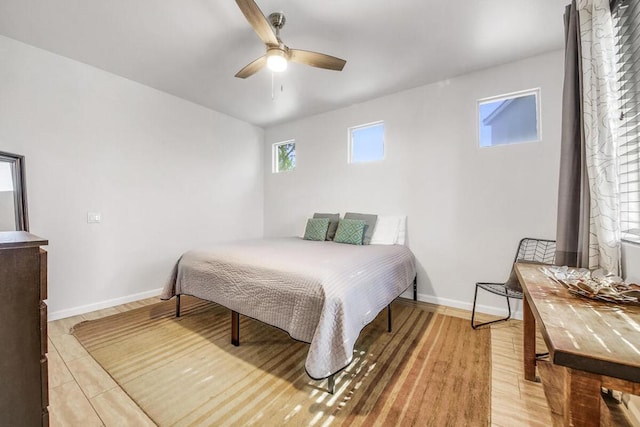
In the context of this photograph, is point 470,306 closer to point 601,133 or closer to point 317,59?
point 601,133

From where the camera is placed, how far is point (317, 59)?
6.85 ft

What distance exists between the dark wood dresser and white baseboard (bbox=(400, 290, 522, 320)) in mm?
3120

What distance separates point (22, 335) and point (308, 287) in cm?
119

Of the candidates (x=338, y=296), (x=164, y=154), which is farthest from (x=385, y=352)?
(x=164, y=154)

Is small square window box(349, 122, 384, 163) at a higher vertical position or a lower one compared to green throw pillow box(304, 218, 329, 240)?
higher

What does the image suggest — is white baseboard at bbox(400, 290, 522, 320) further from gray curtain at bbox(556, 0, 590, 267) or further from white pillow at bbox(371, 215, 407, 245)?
gray curtain at bbox(556, 0, 590, 267)

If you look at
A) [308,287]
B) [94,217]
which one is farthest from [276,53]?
[94,217]

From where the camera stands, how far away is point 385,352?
1.97 metres

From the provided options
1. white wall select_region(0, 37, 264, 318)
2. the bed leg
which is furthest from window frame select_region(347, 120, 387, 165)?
the bed leg

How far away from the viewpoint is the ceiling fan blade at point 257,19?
4.88 feet

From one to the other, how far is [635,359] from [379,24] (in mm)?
2381

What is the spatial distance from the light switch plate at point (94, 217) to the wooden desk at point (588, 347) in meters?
3.71

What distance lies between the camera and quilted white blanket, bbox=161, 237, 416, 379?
147cm

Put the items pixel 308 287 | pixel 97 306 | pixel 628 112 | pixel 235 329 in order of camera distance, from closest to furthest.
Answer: pixel 628 112 → pixel 308 287 → pixel 235 329 → pixel 97 306
